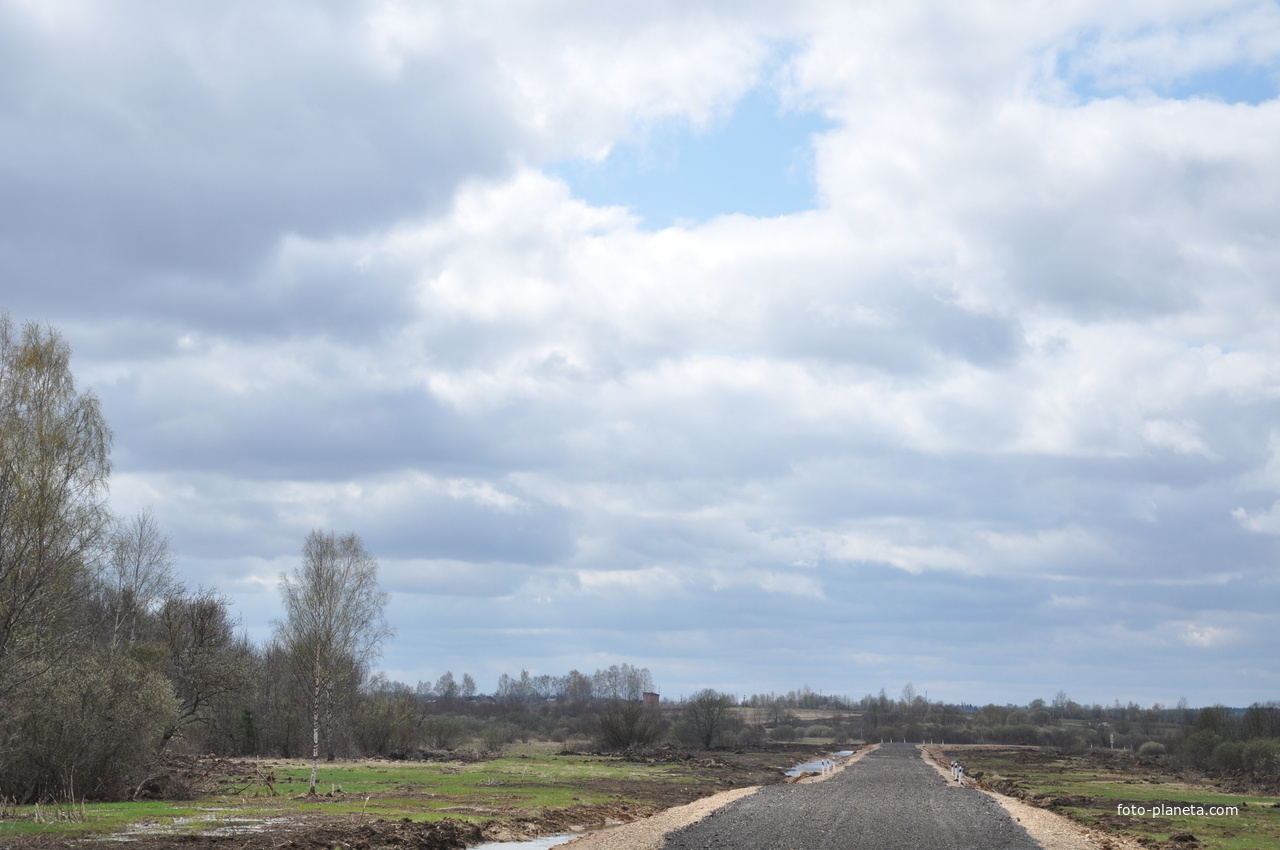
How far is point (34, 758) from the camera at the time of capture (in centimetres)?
3544

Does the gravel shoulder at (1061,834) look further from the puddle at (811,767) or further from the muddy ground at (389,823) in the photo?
the puddle at (811,767)

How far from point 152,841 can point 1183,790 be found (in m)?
66.4

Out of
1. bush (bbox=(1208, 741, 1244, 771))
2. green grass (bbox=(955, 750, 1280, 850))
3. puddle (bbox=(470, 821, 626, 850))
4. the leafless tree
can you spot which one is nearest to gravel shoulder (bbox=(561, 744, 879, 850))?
puddle (bbox=(470, 821, 626, 850))

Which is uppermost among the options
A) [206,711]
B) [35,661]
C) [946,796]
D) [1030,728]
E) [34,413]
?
[34,413]

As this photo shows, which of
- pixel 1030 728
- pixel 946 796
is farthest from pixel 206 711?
pixel 1030 728

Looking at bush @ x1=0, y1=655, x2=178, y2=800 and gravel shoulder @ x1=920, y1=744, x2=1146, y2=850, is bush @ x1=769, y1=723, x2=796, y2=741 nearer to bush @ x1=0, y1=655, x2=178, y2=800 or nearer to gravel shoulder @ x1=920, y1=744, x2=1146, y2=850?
gravel shoulder @ x1=920, y1=744, x2=1146, y2=850

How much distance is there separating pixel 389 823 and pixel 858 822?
61.3 ft

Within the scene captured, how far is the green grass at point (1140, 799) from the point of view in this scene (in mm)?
35625

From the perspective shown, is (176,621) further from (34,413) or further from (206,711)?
(34,413)

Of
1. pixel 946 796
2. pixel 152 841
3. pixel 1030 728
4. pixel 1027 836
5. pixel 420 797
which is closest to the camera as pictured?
pixel 152 841

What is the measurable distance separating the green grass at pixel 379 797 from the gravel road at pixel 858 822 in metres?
8.38

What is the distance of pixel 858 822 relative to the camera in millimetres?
37531

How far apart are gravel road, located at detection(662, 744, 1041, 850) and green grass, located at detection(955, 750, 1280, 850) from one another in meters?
4.63

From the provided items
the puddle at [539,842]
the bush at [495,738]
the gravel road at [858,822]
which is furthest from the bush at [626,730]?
the puddle at [539,842]
